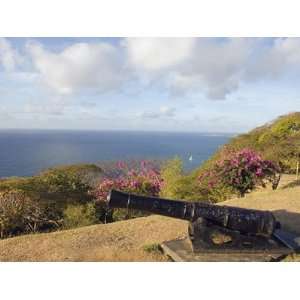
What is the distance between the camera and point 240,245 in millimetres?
6789

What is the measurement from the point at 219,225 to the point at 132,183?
9196 mm

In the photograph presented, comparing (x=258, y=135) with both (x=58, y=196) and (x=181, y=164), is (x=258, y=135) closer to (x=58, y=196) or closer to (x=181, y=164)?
(x=181, y=164)

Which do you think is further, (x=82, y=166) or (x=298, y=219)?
(x=82, y=166)

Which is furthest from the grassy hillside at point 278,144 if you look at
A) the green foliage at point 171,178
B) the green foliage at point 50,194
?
the green foliage at point 50,194

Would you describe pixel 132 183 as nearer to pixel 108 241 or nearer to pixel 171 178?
pixel 171 178

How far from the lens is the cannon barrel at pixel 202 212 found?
6.46 meters

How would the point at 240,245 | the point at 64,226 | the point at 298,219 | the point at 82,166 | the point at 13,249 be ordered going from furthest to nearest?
the point at 82,166 < the point at 64,226 < the point at 298,219 < the point at 13,249 < the point at 240,245

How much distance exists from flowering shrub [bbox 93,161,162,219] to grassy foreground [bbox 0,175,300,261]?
462cm

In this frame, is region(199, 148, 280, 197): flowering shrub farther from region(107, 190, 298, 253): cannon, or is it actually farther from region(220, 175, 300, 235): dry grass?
region(107, 190, 298, 253): cannon

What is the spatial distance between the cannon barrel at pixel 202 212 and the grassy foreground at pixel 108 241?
0.72 metres

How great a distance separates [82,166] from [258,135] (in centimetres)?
1080

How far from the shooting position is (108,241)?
8484 mm

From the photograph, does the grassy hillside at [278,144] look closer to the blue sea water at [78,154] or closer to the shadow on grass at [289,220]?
the blue sea water at [78,154]

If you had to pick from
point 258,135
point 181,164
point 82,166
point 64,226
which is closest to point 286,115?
point 258,135
